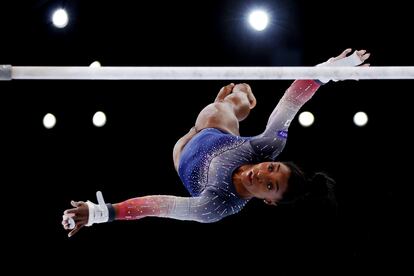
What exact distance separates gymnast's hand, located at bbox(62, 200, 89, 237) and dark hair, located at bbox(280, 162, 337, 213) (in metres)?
0.97

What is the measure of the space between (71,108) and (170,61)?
102 centimetres

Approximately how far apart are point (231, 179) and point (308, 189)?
16.0 inches

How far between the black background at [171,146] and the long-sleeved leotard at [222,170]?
179 centimetres

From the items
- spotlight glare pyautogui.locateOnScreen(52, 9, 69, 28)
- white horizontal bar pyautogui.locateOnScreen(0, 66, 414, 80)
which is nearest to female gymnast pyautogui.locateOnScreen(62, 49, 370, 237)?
white horizontal bar pyautogui.locateOnScreen(0, 66, 414, 80)

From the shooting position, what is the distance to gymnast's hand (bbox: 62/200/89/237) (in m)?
2.67

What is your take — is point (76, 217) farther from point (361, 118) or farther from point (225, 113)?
point (361, 118)

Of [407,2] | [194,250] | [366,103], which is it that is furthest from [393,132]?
[194,250]

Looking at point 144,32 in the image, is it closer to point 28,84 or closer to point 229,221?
point 28,84

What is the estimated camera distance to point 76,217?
A: 2.70 metres

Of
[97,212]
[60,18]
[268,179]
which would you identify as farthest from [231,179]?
[60,18]

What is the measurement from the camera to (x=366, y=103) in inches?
197

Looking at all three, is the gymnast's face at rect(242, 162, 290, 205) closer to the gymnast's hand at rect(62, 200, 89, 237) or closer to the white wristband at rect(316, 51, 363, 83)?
the white wristband at rect(316, 51, 363, 83)

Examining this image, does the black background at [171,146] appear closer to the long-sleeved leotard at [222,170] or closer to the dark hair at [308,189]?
the long-sleeved leotard at [222,170]

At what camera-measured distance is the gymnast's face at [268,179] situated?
108 inches
